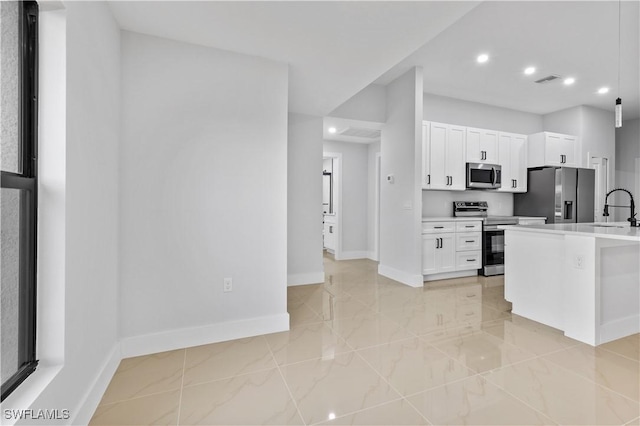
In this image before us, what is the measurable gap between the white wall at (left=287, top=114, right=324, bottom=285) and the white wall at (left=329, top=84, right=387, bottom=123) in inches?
15.9

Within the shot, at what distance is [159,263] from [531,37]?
173 inches

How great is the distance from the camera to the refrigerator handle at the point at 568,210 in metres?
5.07

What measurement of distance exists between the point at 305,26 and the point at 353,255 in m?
4.84

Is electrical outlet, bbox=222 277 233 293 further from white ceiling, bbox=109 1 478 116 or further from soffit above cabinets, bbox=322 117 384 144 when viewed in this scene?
soffit above cabinets, bbox=322 117 384 144

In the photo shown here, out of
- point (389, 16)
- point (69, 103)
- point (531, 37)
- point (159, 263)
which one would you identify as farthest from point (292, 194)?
point (531, 37)

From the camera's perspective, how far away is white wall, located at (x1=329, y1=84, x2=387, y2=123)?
14.8 feet

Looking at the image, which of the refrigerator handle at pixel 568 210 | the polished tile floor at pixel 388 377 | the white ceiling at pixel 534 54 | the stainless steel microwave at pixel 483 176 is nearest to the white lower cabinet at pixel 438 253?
the stainless steel microwave at pixel 483 176

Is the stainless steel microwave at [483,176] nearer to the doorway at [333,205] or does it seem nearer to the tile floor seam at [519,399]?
the doorway at [333,205]

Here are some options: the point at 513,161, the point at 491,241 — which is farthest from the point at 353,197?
the point at 513,161

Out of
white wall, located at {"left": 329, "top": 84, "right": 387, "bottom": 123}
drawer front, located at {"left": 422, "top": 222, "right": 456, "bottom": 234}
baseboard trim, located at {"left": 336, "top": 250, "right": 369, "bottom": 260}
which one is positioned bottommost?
baseboard trim, located at {"left": 336, "top": 250, "right": 369, "bottom": 260}

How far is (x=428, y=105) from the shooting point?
16.3ft

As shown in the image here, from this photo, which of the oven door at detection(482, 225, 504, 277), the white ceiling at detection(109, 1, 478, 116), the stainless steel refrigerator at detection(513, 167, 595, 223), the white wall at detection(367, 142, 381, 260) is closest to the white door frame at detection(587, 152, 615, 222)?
the stainless steel refrigerator at detection(513, 167, 595, 223)

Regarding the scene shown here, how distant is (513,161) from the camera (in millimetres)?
5301

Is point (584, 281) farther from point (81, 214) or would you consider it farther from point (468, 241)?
point (81, 214)
